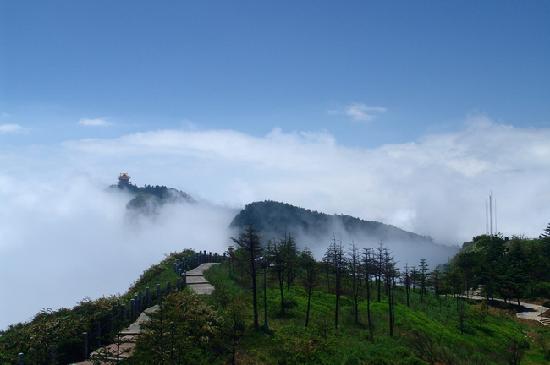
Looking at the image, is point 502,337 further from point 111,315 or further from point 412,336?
point 111,315

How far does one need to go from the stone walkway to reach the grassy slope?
1.70 m

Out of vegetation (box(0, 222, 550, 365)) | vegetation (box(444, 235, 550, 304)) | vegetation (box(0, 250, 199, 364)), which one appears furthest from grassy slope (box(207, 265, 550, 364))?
vegetation (box(444, 235, 550, 304))

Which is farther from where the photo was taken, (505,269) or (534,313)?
(505,269)

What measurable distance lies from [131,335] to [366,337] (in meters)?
21.2

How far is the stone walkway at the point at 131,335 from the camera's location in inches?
936

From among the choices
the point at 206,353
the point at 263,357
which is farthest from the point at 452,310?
the point at 206,353

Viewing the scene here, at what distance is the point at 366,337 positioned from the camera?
4112 centimetres

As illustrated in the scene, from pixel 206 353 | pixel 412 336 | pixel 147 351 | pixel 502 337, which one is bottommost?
pixel 502 337

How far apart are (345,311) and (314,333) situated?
15602mm

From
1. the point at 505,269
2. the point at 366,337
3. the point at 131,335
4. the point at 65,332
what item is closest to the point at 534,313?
the point at 505,269

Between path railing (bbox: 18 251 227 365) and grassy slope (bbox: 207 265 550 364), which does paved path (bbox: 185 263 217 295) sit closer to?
grassy slope (bbox: 207 265 550 364)

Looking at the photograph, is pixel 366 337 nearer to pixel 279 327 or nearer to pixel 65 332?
pixel 279 327

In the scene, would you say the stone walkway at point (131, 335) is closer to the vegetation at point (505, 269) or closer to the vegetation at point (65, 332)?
the vegetation at point (65, 332)

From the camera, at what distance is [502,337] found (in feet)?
190
